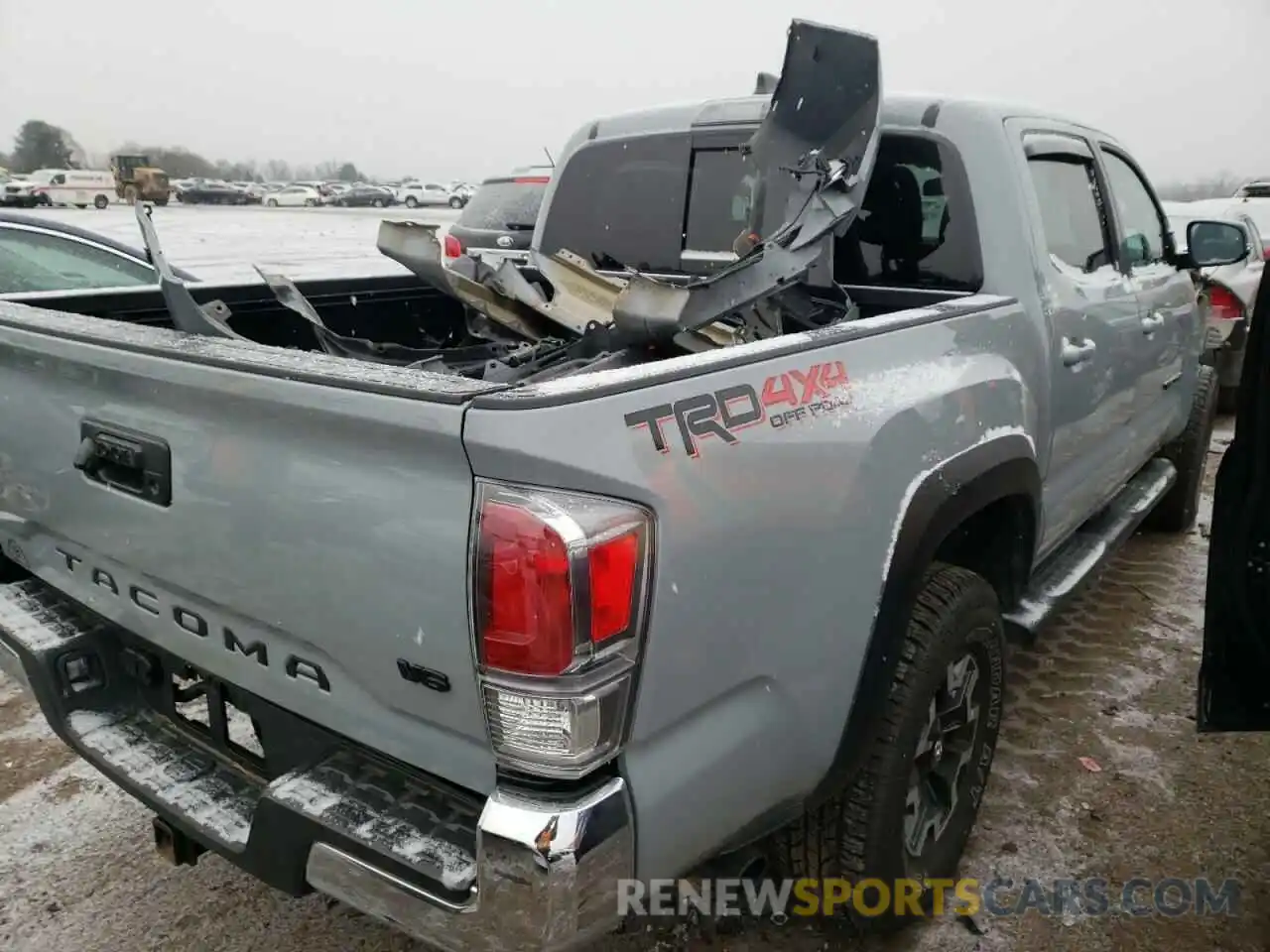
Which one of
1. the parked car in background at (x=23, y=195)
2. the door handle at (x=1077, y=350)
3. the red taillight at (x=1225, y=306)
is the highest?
the parked car in background at (x=23, y=195)

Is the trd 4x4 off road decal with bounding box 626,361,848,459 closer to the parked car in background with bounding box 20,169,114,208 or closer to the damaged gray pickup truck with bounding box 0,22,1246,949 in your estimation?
the damaged gray pickup truck with bounding box 0,22,1246,949

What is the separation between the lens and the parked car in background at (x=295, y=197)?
194 ft

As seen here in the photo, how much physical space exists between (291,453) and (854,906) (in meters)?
1.63

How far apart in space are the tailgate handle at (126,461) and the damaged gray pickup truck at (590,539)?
0.01 metres

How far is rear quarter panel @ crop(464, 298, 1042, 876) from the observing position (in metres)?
1.49

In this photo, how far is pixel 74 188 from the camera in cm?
4309

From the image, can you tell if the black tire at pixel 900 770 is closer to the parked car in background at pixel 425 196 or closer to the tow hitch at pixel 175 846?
the tow hitch at pixel 175 846

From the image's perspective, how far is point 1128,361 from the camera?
3.56 m

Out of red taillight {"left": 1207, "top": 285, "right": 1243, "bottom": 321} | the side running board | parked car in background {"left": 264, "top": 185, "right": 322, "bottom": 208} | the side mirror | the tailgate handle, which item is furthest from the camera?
parked car in background {"left": 264, "top": 185, "right": 322, "bottom": 208}

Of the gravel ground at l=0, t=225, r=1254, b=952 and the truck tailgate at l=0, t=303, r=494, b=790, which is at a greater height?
the truck tailgate at l=0, t=303, r=494, b=790

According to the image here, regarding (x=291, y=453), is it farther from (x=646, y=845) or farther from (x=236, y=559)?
(x=646, y=845)

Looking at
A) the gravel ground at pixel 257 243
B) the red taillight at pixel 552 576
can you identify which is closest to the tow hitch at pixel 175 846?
the red taillight at pixel 552 576

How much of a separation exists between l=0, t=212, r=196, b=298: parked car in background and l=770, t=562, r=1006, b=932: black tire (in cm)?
416

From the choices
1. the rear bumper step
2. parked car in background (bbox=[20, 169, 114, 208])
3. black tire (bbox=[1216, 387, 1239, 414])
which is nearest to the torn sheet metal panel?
the rear bumper step
